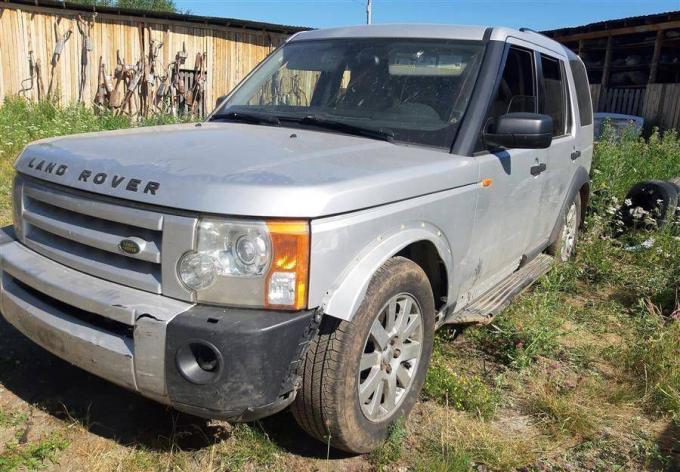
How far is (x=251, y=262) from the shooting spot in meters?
2.14

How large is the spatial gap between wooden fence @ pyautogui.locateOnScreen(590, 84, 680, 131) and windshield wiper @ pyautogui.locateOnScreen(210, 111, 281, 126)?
15258mm

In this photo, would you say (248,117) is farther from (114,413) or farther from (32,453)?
(32,453)

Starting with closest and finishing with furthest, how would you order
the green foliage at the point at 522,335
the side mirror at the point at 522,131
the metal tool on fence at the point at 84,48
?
1. the side mirror at the point at 522,131
2. the green foliage at the point at 522,335
3. the metal tool on fence at the point at 84,48

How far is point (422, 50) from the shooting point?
11.6 feet

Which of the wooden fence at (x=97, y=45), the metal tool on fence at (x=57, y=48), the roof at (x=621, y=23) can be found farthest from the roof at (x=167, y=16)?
the roof at (x=621, y=23)

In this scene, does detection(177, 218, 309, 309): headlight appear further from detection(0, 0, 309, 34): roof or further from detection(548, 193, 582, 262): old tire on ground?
detection(0, 0, 309, 34): roof

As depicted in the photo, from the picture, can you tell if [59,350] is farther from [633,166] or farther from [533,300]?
[633,166]

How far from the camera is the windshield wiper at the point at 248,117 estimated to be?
139 inches

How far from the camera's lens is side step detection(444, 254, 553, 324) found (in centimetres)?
345

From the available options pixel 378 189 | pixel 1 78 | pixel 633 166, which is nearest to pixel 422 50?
pixel 378 189

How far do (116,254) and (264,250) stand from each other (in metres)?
0.65

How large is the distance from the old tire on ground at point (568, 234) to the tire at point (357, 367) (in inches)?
105

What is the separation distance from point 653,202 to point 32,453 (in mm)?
6380

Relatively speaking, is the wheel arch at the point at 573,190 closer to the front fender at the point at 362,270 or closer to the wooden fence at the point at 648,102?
the front fender at the point at 362,270
